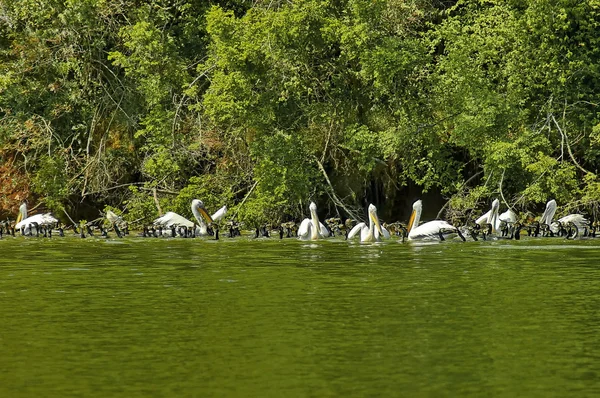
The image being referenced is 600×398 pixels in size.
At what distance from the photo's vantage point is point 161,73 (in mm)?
36438

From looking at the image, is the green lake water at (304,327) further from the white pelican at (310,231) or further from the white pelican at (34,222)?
the white pelican at (34,222)

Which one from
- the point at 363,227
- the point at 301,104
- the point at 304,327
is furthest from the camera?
the point at 301,104

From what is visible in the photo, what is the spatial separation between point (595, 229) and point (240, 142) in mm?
10411

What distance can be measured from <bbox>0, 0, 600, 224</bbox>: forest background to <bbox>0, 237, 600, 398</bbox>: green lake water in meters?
9.46

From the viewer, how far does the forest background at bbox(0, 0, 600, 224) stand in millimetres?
32875

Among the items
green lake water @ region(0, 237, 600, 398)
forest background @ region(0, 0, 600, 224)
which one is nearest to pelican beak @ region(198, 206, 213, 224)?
forest background @ region(0, 0, 600, 224)

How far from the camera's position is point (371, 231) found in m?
28.8

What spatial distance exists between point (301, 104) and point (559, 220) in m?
8.15

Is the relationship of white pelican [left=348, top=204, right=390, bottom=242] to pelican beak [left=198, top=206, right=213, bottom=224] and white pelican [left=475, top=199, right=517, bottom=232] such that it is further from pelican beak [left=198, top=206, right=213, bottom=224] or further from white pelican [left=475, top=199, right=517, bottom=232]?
pelican beak [left=198, top=206, right=213, bottom=224]

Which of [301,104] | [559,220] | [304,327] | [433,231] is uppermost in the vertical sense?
[301,104]

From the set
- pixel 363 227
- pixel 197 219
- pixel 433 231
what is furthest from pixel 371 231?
pixel 197 219

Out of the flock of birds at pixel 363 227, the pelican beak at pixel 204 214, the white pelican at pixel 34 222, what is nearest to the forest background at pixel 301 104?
the flock of birds at pixel 363 227

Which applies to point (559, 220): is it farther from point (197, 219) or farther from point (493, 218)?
point (197, 219)

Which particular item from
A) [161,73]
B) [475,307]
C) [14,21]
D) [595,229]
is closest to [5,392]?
[475,307]
